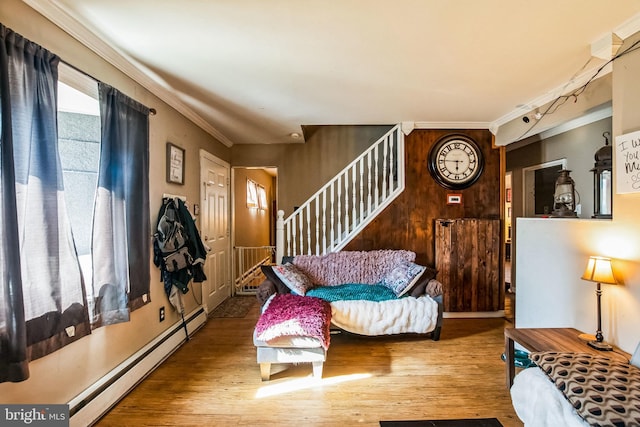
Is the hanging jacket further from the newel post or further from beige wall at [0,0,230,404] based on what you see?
the newel post

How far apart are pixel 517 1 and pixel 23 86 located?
8.30ft

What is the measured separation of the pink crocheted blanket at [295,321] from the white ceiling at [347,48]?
77.2 inches

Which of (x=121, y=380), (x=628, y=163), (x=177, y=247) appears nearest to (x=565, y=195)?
(x=628, y=163)

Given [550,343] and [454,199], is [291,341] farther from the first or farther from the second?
[454,199]

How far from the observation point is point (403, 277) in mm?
3105

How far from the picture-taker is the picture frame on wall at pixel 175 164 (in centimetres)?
283

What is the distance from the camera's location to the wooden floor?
1896 mm

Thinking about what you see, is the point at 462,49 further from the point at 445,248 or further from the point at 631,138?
the point at 445,248

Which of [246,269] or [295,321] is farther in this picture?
[246,269]

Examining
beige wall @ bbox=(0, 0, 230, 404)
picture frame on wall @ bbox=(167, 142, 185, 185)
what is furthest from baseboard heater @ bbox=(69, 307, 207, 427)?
picture frame on wall @ bbox=(167, 142, 185, 185)

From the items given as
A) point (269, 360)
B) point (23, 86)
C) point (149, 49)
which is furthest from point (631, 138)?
point (23, 86)

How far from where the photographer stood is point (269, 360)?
2270mm

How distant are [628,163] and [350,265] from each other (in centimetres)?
249

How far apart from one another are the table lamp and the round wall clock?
→ 1965 mm
